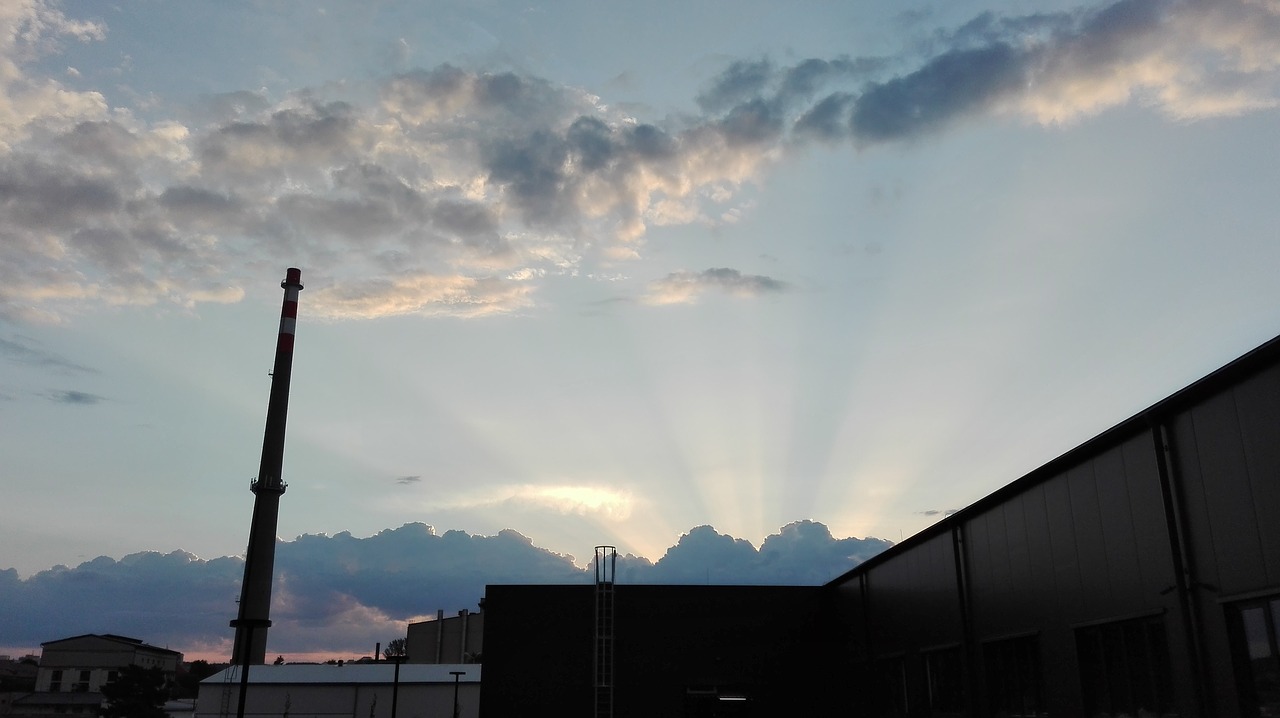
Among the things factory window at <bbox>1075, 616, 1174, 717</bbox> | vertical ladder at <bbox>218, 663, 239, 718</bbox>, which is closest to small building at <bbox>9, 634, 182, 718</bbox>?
vertical ladder at <bbox>218, 663, 239, 718</bbox>

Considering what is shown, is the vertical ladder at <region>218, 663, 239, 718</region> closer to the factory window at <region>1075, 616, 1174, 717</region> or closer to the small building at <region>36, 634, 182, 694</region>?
the small building at <region>36, 634, 182, 694</region>

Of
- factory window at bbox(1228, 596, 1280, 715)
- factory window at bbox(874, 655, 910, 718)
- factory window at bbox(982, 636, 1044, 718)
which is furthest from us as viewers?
factory window at bbox(874, 655, 910, 718)

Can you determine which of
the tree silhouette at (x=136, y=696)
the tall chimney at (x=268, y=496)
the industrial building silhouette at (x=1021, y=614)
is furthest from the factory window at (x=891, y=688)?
the tree silhouette at (x=136, y=696)

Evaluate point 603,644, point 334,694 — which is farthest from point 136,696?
point 603,644

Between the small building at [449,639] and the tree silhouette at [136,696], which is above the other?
the small building at [449,639]

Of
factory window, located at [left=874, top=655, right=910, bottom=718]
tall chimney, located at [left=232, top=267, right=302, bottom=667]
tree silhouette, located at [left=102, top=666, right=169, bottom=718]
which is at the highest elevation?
tall chimney, located at [left=232, top=267, right=302, bottom=667]

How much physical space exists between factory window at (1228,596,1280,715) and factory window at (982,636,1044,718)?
6767 mm

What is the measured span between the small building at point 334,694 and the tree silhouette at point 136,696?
2287cm

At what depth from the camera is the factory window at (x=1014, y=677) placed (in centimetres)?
2067

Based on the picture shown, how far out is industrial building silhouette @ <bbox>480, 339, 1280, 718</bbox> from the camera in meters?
14.1

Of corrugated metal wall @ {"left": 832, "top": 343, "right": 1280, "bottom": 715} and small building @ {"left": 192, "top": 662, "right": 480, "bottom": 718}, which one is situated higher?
corrugated metal wall @ {"left": 832, "top": 343, "right": 1280, "bottom": 715}

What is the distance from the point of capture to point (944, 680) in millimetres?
26062

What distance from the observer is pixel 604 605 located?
→ 126ft

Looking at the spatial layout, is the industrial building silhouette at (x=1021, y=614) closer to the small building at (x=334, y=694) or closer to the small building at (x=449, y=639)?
the small building at (x=334, y=694)
